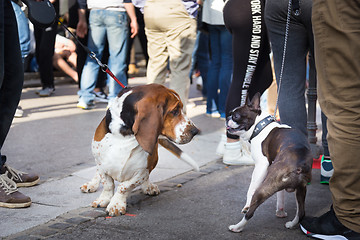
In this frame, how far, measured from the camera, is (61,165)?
4867 millimetres

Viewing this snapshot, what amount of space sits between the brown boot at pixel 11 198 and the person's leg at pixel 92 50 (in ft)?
12.9

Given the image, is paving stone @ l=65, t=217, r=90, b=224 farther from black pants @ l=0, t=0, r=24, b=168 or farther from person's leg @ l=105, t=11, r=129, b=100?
person's leg @ l=105, t=11, r=129, b=100

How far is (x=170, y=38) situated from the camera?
19.3ft

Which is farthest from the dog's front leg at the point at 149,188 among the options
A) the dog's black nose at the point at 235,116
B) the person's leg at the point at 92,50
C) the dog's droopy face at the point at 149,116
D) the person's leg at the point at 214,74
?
the person's leg at the point at 92,50

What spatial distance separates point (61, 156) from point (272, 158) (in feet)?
8.45

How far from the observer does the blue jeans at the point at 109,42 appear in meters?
7.20

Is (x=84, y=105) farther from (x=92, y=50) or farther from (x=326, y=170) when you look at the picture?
(x=326, y=170)

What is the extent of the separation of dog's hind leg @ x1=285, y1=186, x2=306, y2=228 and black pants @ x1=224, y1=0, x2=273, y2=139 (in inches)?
52.5

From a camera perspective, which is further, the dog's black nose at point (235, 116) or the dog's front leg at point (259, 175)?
the dog's black nose at point (235, 116)

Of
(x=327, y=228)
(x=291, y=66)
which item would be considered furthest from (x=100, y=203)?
(x=291, y=66)

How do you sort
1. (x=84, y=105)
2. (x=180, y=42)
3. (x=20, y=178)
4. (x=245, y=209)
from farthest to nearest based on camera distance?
(x=84, y=105) → (x=180, y=42) → (x=20, y=178) → (x=245, y=209)

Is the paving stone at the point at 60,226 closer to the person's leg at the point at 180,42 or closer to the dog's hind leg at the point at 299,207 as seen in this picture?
the dog's hind leg at the point at 299,207

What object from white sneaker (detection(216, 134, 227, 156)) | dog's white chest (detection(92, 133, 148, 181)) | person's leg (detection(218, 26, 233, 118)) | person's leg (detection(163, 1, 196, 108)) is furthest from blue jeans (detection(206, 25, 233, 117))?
dog's white chest (detection(92, 133, 148, 181))

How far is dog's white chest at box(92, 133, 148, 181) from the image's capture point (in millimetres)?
3484
